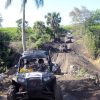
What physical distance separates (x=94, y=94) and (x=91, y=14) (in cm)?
8694

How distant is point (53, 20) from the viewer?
63406 mm

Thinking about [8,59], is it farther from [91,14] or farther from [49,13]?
[91,14]

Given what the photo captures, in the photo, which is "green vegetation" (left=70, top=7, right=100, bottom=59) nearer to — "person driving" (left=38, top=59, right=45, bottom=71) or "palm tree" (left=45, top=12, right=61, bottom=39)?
"palm tree" (left=45, top=12, right=61, bottom=39)

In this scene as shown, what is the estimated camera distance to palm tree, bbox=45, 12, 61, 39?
2456 inches

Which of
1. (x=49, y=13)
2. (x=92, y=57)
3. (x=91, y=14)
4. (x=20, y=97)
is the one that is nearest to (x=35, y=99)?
(x=20, y=97)

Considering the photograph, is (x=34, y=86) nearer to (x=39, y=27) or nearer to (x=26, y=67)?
(x=26, y=67)

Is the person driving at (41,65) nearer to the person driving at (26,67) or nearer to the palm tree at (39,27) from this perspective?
the person driving at (26,67)

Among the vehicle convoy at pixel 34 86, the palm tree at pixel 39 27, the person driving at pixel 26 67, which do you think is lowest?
the vehicle convoy at pixel 34 86

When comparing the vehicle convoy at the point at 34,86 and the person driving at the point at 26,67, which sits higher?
the person driving at the point at 26,67

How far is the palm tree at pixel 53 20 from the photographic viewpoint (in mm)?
62375

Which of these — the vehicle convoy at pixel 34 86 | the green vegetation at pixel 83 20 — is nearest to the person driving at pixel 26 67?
the vehicle convoy at pixel 34 86

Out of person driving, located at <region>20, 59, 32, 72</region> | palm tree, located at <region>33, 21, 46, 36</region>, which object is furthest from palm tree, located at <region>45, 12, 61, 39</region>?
person driving, located at <region>20, 59, 32, 72</region>

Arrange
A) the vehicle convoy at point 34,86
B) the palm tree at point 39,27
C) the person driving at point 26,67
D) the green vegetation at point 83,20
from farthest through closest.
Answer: the green vegetation at point 83,20 → the palm tree at point 39,27 → the person driving at point 26,67 → the vehicle convoy at point 34,86

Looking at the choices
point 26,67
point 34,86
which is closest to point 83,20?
point 26,67
